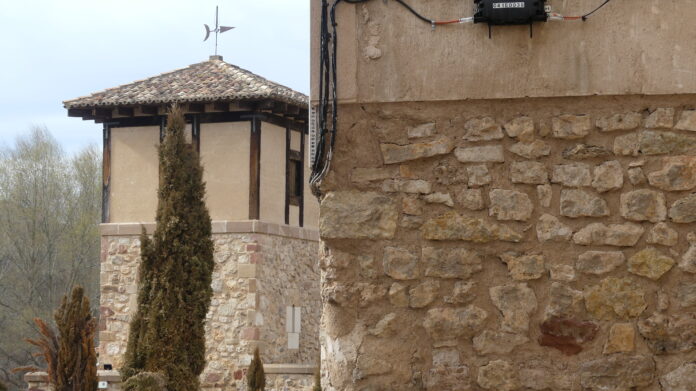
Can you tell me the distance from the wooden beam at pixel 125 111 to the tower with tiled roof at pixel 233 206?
0.07 ft

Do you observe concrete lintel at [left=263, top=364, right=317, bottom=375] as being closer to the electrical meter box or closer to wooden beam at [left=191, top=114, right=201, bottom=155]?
wooden beam at [left=191, top=114, right=201, bottom=155]

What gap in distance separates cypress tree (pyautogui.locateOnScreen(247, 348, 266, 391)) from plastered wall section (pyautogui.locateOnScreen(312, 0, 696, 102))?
13.1m

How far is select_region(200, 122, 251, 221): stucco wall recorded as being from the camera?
18547mm

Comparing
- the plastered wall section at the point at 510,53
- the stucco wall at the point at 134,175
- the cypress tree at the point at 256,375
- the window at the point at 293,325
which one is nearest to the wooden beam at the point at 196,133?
the stucco wall at the point at 134,175

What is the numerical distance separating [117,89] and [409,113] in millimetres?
16250

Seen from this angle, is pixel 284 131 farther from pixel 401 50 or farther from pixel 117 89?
pixel 401 50

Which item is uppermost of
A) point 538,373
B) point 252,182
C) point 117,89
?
point 117,89

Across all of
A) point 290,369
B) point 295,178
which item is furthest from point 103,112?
point 290,369

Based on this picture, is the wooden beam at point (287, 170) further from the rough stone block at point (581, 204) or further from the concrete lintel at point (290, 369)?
the rough stone block at point (581, 204)

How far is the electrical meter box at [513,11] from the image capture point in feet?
14.5

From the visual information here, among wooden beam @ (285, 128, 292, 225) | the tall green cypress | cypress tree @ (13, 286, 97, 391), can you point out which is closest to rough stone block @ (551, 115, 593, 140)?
the tall green cypress

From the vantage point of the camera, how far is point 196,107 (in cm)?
1888

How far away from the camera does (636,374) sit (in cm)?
430

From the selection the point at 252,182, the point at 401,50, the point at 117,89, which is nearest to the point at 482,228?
the point at 401,50
